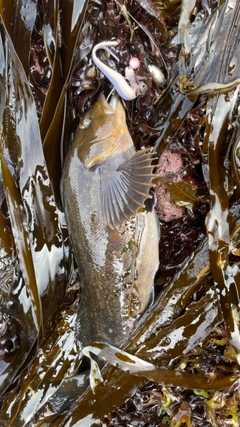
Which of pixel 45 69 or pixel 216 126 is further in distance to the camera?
pixel 45 69

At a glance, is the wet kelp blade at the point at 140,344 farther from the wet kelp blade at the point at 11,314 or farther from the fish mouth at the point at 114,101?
the fish mouth at the point at 114,101

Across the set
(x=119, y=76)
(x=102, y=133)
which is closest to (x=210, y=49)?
(x=119, y=76)

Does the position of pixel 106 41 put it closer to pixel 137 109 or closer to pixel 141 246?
pixel 137 109

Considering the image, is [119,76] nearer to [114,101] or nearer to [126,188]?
[114,101]

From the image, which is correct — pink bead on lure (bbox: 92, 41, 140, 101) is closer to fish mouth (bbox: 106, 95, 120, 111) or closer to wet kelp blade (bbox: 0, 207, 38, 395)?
fish mouth (bbox: 106, 95, 120, 111)

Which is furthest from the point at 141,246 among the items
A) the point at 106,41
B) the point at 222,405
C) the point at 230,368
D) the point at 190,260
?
the point at 106,41

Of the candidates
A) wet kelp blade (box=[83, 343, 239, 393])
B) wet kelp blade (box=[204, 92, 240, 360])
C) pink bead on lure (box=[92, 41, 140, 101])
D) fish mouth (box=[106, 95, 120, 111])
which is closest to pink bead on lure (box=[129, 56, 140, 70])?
pink bead on lure (box=[92, 41, 140, 101])
